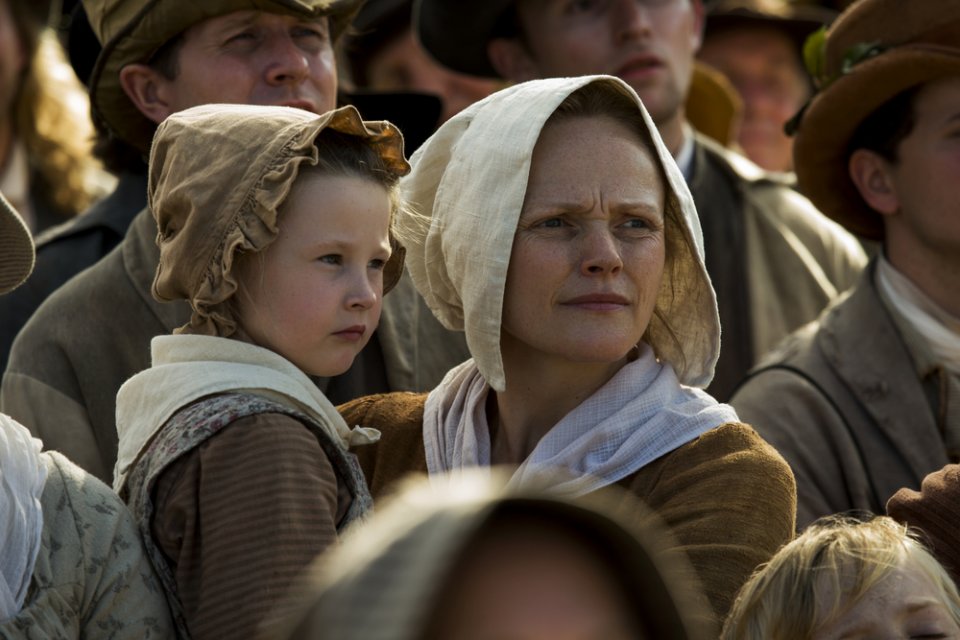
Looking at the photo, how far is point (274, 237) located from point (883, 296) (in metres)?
2.37

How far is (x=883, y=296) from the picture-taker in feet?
16.6

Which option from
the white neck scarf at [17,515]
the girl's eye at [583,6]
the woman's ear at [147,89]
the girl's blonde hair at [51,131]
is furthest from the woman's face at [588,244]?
the girl's blonde hair at [51,131]

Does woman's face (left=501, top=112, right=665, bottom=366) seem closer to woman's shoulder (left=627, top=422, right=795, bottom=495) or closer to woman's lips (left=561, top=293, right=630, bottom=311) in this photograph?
woman's lips (left=561, top=293, right=630, bottom=311)

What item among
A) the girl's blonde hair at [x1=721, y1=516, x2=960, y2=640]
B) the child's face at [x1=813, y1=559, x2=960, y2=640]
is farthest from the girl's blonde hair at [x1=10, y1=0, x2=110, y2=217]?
the child's face at [x1=813, y1=559, x2=960, y2=640]

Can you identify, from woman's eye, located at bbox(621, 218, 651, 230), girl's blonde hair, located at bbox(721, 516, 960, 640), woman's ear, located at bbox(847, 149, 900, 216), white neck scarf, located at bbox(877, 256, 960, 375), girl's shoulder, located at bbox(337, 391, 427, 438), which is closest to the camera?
girl's blonde hair, located at bbox(721, 516, 960, 640)

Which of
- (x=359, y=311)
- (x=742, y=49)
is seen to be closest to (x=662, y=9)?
(x=742, y=49)

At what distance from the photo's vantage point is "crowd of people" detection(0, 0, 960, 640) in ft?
9.20

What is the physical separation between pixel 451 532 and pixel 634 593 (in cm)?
22

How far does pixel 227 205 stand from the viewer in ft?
10.6

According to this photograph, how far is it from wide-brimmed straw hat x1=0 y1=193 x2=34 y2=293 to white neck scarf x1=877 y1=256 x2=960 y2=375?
2.59 m

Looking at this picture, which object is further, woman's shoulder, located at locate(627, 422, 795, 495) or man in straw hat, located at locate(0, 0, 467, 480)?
man in straw hat, located at locate(0, 0, 467, 480)

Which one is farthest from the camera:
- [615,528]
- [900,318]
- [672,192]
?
[900,318]

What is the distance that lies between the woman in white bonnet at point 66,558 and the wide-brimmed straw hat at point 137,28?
1.74m

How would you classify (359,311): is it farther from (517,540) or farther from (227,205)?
(517,540)
